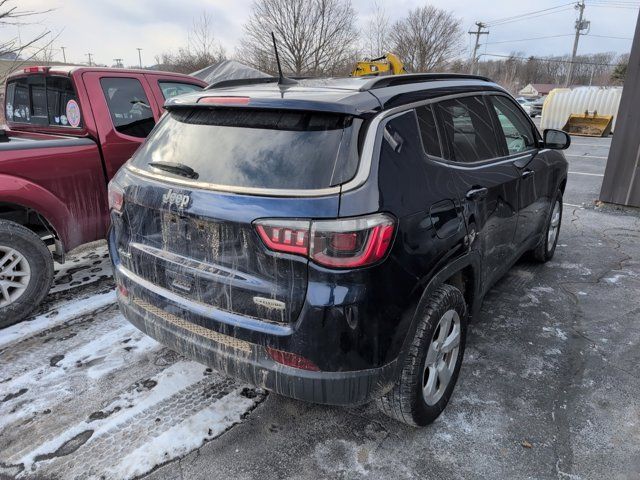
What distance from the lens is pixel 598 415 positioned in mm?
2652

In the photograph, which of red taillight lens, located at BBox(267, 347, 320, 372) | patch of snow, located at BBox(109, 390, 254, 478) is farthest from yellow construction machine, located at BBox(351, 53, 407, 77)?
red taillight lens, located at BBox(267, 347, 320, 372)

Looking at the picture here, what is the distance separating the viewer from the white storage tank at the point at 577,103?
22.0 meters

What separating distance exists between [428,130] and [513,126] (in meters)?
1.69

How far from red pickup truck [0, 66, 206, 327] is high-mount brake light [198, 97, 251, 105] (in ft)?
6.20

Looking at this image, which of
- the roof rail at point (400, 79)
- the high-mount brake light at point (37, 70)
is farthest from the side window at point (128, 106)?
the roof rail at point (400, 79)

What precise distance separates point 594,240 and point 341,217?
536 centimetres

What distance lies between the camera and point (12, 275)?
3.46 meters

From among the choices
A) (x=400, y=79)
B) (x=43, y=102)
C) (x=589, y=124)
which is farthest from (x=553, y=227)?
(x=589, y=124)

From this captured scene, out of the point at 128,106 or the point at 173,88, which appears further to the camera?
the point at 173,88

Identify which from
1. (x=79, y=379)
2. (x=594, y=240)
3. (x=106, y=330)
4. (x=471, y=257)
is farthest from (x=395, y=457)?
(x=594, y=240)

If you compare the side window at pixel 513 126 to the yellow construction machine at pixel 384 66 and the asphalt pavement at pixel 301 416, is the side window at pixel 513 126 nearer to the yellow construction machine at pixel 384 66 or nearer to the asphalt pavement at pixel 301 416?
the asphalt pavement at pixel 301 416

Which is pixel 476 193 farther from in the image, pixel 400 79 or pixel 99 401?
pixel 99 401

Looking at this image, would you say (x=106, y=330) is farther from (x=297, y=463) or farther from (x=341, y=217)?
(x=341, y=217)

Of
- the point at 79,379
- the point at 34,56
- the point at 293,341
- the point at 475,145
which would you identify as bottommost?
the point at 79,379
